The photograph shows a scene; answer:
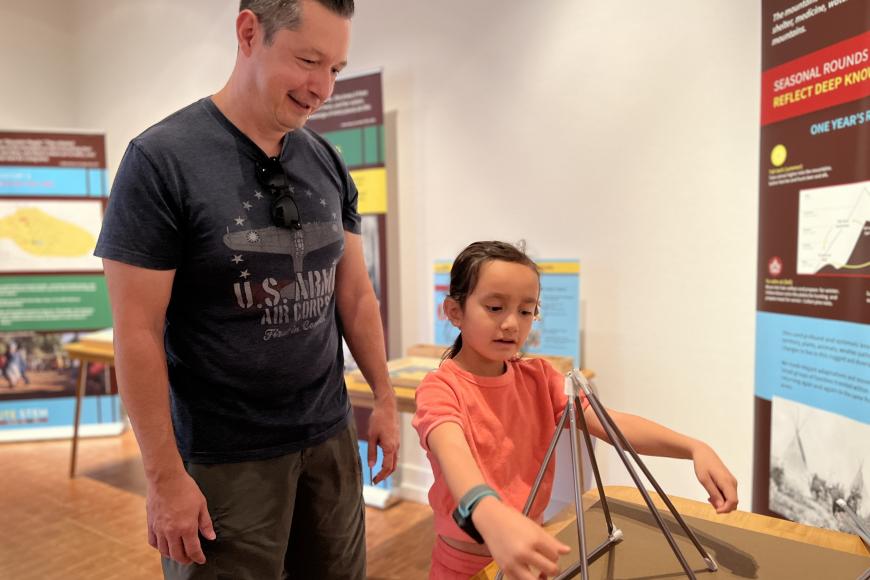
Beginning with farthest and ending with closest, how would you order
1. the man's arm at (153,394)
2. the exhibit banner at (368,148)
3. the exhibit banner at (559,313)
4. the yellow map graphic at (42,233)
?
the yellow map graphic at (42,233) → the exhibit banner at (368,148) → the exhibit banner at (559,313) → the man's arm at (153,394)

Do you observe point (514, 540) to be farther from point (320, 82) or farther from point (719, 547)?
point (320, 82)

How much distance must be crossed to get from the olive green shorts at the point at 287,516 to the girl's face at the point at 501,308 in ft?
1.58

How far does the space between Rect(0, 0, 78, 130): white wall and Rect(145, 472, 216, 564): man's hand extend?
218 inches

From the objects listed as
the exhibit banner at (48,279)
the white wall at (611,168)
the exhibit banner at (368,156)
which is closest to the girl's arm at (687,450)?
the white wall at (611,168)

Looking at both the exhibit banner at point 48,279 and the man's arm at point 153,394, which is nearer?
the man's arm at point 153,394

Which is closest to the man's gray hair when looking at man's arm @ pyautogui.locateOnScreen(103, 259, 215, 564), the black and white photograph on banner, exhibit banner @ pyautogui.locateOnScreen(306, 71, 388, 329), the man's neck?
the man's neck

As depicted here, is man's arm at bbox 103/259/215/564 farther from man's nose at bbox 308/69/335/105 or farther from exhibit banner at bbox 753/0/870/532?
exhibit banner at bbox 753/0/870/532

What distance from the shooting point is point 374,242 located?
11.9 feet

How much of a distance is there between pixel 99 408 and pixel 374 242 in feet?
10.4

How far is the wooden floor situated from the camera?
2.95 m

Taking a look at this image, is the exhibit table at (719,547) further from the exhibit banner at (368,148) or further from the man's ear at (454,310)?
the exhibit banner at (368,148)

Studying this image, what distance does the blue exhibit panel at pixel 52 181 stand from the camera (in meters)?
4.94

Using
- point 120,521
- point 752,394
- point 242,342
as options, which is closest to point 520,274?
point 242,342

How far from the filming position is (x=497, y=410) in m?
1.15
